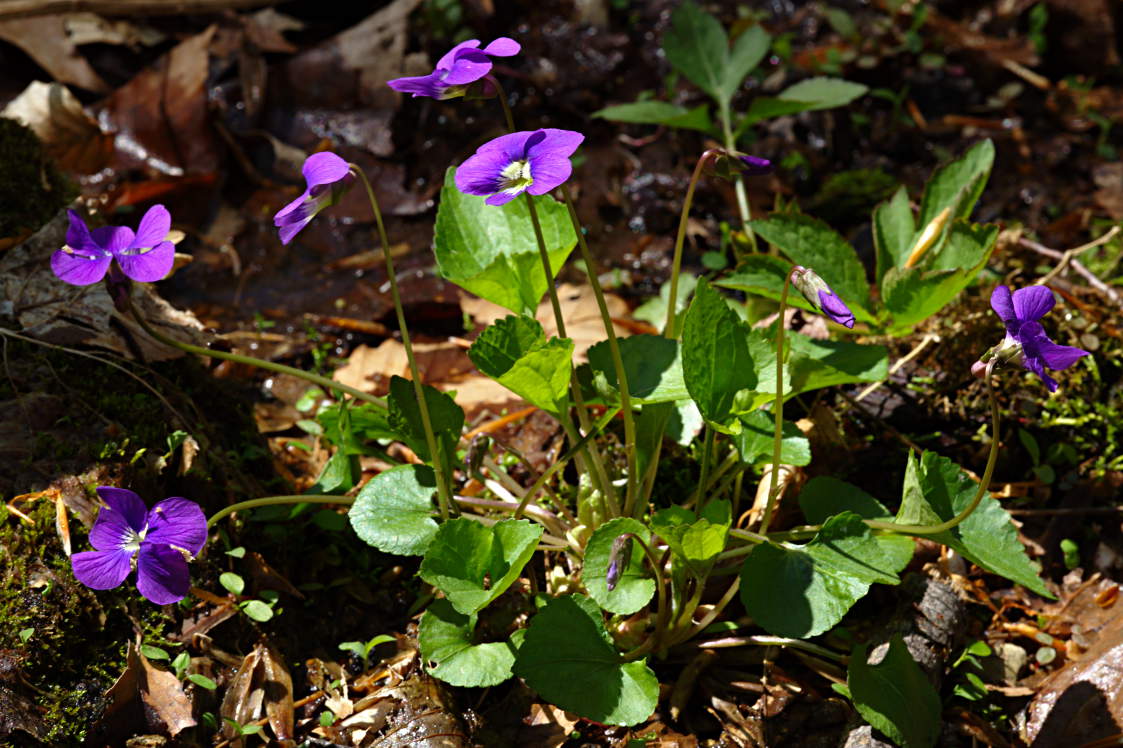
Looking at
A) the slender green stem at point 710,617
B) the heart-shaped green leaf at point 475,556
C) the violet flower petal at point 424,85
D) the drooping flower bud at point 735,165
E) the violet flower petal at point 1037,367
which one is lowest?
the slender green stem at point 710,617

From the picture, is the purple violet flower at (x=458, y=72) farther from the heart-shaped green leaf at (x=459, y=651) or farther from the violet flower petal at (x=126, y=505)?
the heart-shaped green leaf at (x=459, y=651)

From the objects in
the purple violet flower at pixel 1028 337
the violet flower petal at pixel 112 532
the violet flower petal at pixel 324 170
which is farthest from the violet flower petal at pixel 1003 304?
the violet flower petal at pixel 112 532

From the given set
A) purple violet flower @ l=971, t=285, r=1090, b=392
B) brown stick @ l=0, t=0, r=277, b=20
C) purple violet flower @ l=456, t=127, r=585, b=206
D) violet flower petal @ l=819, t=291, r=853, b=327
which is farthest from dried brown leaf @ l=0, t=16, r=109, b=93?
purple violet flower @ l=971, t=285, r=1090, b=392

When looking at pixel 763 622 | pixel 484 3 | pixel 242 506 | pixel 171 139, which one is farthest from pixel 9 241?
pixel 484 3

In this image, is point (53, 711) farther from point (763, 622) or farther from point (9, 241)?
point (763, 622)

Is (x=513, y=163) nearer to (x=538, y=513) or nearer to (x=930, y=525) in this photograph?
(x=538, y=513)

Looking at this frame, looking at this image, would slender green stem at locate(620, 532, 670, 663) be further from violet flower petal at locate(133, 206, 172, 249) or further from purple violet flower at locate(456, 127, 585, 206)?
violet flower petal at locate(133, 206, 172, 249)
